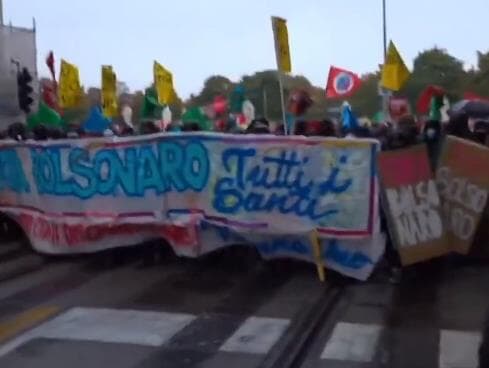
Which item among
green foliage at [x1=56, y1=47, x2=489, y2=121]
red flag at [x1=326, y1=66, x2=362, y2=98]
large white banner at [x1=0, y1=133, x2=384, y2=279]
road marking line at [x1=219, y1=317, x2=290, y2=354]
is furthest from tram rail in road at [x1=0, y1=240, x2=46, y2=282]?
green foliage at [x1=56, y1=47, x2=489, y2=121]

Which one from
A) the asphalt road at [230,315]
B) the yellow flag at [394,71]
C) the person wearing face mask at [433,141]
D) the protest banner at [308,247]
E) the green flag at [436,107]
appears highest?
the yellow flag at [394,71]

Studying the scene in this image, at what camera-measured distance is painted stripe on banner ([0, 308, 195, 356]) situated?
8922mm

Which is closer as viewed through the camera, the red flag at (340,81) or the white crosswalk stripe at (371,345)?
the white crosswalk stripe at (371,345)

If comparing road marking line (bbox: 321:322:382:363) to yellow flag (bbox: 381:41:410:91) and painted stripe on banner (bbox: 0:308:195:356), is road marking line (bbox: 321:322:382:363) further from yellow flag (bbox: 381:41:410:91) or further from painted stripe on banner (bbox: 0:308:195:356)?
yellow flag (bbox: 381:41:410:91)

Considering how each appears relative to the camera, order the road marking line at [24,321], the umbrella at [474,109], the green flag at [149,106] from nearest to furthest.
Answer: the road marking line at [24,321] < the umbrella at [474,109] < the green flag at [149,106]

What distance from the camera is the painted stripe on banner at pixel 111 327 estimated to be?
892cm

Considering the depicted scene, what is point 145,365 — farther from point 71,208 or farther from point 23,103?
point 23,103

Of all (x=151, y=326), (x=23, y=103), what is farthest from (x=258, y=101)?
(x=151, y=326)

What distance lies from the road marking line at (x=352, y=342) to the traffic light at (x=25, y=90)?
11.1m

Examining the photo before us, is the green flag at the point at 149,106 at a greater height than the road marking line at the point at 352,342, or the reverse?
the green flag at the point at 149,106

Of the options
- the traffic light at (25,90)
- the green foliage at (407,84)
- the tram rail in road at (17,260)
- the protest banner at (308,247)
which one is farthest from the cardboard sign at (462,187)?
the green foliage at (407,84)

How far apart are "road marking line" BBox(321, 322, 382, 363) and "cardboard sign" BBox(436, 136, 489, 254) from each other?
8.19 feet

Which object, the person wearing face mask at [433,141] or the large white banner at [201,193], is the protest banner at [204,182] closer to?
the large white banner at [201,193]

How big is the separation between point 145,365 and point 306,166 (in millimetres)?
4322
